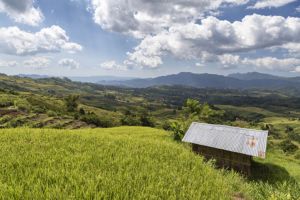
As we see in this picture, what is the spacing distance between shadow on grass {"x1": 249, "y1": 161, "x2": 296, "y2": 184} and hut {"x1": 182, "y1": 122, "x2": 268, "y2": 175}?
9.57 ft

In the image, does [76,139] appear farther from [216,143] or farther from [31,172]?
[216,143]

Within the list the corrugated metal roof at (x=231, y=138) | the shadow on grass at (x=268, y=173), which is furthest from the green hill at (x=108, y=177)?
the shadow on grass at (x=268, y=173)

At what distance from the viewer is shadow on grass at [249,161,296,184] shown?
3356cm

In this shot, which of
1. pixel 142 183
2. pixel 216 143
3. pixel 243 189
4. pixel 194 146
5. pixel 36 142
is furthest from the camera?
pixel 194 146

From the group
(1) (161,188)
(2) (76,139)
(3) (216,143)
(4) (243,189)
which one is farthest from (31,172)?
(3) (216,143)

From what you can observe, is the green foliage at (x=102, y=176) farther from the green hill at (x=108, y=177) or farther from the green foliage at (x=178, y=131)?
the green foliage at (x=178, y=131)

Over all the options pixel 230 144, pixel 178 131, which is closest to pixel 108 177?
pixel 230 144

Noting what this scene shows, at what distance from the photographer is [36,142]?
12.6 metres

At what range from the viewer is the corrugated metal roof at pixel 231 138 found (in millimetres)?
30491

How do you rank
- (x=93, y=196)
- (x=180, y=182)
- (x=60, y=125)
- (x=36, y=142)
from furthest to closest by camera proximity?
(x=60, y=125)
(x=36, y=142)
(x=180, y=182)
(x=93, y=196)

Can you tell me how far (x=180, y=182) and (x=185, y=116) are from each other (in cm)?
5990

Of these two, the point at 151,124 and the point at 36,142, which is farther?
the point at 151,124

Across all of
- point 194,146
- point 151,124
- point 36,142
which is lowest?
point 151,124

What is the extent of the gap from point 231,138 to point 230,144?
1073mm
